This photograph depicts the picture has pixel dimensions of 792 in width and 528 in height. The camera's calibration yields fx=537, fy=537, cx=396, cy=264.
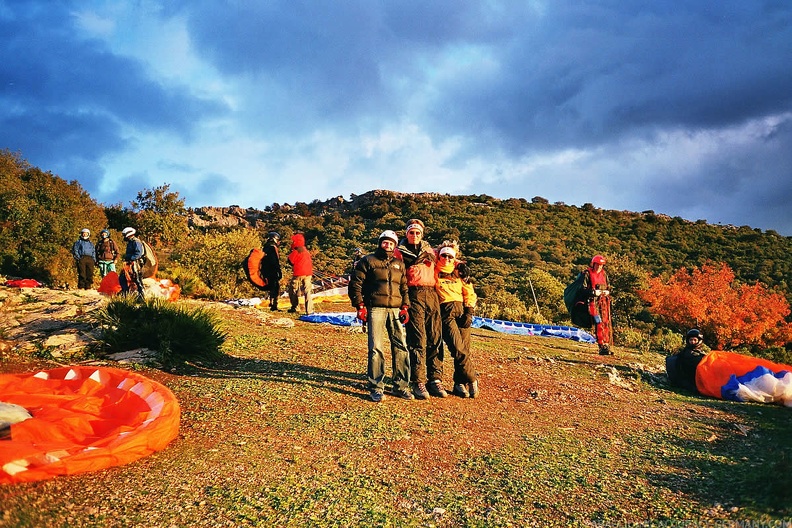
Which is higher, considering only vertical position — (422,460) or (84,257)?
(84,257)

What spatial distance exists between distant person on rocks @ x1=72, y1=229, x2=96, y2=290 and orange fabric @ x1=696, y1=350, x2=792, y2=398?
14404 millimetres

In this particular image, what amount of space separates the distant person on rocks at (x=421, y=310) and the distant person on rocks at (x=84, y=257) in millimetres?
11177

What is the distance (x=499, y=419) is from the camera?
6.15 m

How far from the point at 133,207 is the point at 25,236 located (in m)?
13.4

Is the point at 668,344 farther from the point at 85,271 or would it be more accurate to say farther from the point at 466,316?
the point at 85,271

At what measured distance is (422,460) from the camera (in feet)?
15.5

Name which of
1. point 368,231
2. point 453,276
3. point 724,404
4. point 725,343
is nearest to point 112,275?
point 453,276

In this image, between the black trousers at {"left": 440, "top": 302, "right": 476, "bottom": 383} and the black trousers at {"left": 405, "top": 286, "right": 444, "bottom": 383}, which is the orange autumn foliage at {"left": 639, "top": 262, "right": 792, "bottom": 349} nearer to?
the black trousers at {"left": 440, "top": 302, "right": 476, "bottom": 383}

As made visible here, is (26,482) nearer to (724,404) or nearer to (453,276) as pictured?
(453,276)

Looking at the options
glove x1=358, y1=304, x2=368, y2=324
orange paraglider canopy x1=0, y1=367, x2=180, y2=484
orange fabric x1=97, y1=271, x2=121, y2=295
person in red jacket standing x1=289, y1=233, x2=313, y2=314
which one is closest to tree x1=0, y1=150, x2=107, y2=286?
orange fabric x1=97, y1=271, x2=121, y2=295

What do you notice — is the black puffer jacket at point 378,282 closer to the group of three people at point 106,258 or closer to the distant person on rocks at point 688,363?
the distant person on rocks at point 688,363

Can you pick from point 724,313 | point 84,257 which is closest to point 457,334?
point 84,257

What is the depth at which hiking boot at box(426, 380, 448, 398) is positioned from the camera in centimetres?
675

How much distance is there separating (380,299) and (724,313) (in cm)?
1751
